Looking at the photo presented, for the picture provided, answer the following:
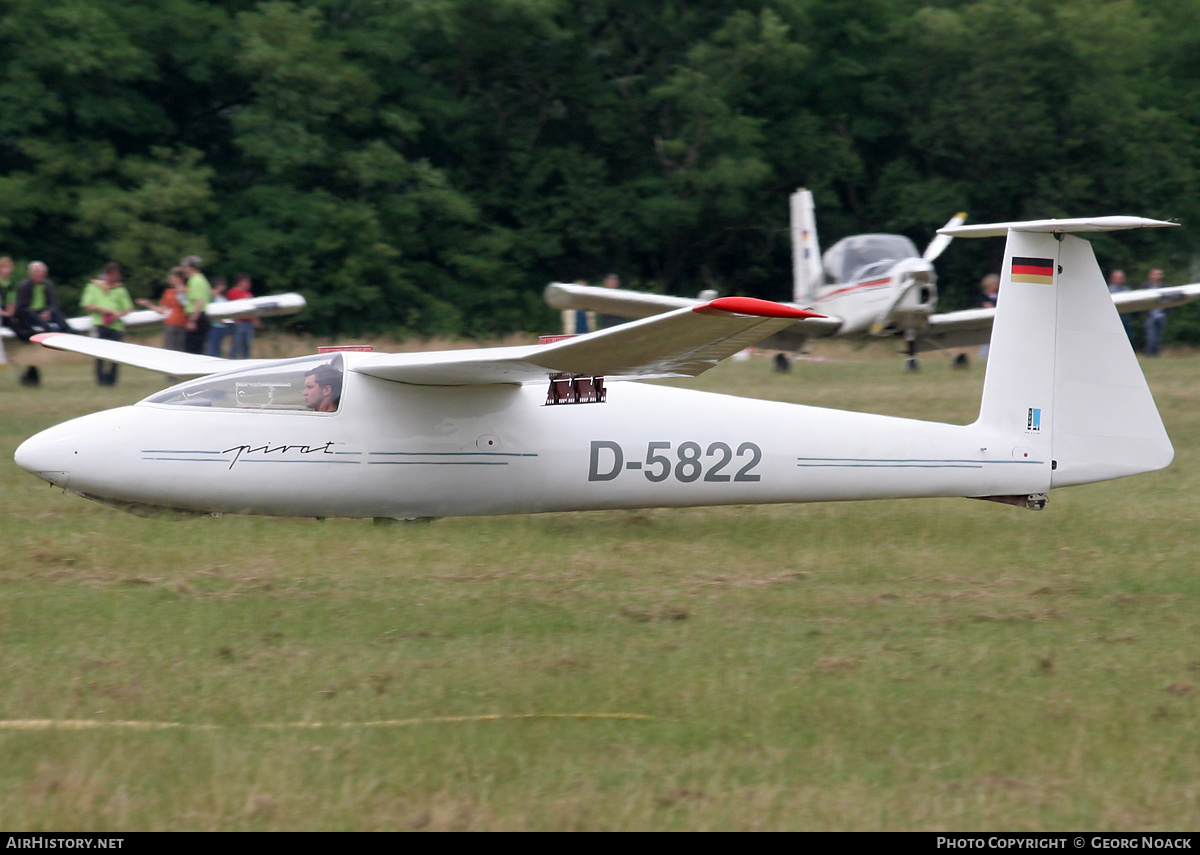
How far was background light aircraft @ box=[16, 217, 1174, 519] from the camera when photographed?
29.3 ft

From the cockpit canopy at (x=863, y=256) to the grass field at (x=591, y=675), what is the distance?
1518 centimetres

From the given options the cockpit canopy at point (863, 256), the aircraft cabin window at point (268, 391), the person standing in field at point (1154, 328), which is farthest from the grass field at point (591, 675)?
the person standing in field at point (1154, 328)

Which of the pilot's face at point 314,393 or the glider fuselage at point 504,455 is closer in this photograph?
the glider fuselage at point 504,455

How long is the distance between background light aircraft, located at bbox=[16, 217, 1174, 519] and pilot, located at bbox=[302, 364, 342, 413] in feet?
0.05

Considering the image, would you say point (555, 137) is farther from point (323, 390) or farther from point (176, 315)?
point (323, 390)

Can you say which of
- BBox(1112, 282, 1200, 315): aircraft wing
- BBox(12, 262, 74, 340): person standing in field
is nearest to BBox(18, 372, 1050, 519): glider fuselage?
BBox(12, 262, 74, 340): person standing in field

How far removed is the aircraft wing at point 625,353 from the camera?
301 inches

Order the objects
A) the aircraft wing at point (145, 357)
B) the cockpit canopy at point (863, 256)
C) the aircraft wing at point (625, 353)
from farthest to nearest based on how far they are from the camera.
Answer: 1. the cockpit canopy at point (863, 256)
2. the aircraft wing at point (145, 357)
3. the aircraft wing at point (625, 353)

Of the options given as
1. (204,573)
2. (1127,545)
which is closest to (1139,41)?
(1127,545)

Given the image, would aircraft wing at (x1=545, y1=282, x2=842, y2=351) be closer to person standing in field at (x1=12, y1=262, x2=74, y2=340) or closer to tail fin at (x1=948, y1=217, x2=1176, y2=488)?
person standing in field at (x1=12, y1=262, x2=74, y2=340)

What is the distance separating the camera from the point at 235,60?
4041 cm

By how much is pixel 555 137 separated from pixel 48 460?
38381 mm

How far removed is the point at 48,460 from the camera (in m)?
8.78

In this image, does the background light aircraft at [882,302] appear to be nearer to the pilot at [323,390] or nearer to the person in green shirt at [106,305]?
the person in green shirt at [106,305]
